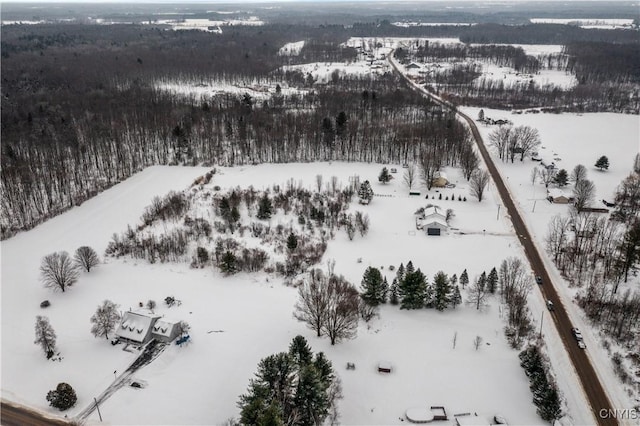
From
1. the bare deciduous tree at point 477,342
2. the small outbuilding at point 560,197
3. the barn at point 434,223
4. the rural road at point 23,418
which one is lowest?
the rural road at point 23,418

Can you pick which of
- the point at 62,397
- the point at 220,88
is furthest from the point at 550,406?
the point at 220,88

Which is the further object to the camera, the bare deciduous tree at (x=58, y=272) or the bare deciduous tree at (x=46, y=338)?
the bare deciduous tree at (x=58, y=272)

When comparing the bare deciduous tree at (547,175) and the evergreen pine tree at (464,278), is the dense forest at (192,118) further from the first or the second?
the evergreen pine tree at (464,278)

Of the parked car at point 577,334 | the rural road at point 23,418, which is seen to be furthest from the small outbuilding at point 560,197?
the rural road at point 23,418

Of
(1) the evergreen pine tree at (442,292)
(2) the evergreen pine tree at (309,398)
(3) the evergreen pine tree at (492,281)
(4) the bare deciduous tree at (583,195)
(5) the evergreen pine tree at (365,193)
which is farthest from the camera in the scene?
(5) the evergreen pine tree at (365,193)

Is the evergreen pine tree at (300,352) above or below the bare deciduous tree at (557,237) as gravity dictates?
below

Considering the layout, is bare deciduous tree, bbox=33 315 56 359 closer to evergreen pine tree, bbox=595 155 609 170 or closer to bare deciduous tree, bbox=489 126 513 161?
bare deciduous tree, bbox=489 126 513 161
